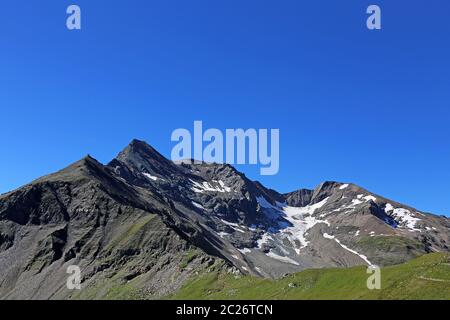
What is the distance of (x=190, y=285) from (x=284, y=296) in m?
55.1

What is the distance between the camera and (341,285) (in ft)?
348

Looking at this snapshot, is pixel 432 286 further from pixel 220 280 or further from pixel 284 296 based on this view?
pixel 220 280

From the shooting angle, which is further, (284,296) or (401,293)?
(284,296)

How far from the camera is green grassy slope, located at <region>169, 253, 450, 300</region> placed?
8400 centimetres

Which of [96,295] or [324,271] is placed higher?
[324,271]

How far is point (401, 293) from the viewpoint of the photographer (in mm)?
83438

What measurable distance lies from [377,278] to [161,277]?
340ft

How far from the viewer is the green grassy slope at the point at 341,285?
84000 mm
